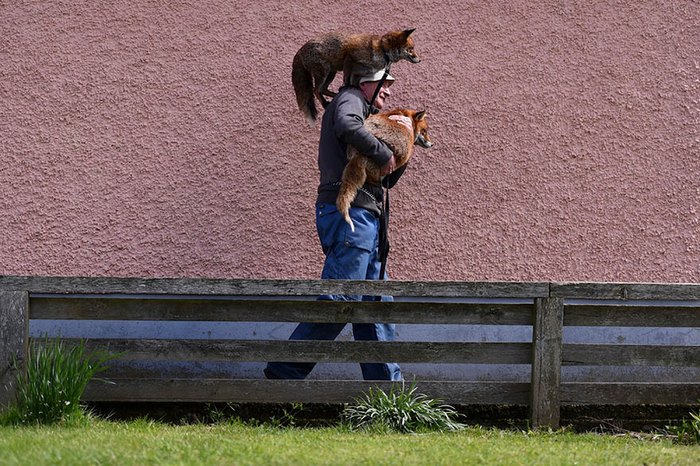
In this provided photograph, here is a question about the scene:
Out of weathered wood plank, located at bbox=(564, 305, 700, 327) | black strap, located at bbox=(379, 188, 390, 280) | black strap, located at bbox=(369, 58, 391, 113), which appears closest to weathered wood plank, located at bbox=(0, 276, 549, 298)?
weathered wood plank, located at bbox=(564, 305, 700, 327)

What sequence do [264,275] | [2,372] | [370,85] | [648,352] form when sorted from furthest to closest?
[264,275] → [370,85] → [648,352] → [2,372]

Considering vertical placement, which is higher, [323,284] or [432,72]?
[432,72]

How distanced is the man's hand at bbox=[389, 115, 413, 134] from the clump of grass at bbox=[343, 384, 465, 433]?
126 cm

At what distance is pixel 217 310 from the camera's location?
4.52 m

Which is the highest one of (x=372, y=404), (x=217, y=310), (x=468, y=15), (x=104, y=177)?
(x=468, y=15)

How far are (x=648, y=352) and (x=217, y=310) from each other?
6.51 ft

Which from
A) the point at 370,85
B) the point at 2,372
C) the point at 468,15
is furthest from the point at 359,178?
the point at 2,372

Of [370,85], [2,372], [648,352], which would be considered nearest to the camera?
[2,372]

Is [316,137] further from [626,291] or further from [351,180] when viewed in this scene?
[626,291]

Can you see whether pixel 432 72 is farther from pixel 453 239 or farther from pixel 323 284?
pixel 323 284

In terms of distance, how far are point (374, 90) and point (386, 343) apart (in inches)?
49.7

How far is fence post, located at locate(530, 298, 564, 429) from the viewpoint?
14.9 ft

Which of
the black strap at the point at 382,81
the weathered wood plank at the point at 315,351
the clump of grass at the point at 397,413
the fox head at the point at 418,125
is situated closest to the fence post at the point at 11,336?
the weathered wood plank at the point at 315,351

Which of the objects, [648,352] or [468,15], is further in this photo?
[468,15]
